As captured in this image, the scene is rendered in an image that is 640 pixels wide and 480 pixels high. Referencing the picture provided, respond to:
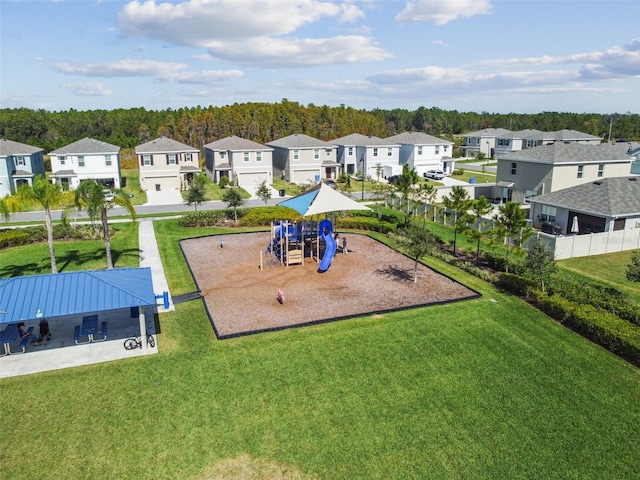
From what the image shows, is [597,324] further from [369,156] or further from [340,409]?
[369,156]

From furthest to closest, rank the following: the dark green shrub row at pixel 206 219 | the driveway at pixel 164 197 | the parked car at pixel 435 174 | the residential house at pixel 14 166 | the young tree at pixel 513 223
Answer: the parked car at pixel 435 174, the residential house at pixel 14 166, the driveway at pixel 164 197, the dark green shrub row at pixel 206 219, the young tree at pixel 513 223

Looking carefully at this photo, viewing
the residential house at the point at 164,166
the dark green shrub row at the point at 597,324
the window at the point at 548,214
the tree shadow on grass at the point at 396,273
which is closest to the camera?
the dark green shrub row at the point at 597,324

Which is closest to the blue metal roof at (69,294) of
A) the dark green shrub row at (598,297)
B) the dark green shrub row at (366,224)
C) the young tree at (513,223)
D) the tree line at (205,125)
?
the dark green shrub row at (598,297)

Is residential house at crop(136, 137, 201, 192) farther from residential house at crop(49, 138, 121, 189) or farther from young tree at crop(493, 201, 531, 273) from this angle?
young tree at crop(493, 201, 531, 273)

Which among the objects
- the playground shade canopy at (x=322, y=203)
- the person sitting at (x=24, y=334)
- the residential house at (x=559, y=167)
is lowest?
the person sitting at (x=24, y=334)

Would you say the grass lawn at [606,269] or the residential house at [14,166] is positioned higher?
the residential house at [14,166]

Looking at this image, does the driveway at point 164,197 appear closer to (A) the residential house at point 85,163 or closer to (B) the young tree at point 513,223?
(A) the residential house at point 85,163

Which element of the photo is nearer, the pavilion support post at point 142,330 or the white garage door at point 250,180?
the pavilion support post at point 142,330
